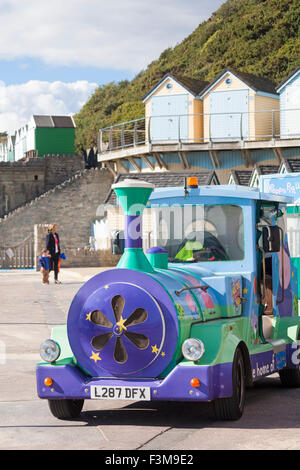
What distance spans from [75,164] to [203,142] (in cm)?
2298

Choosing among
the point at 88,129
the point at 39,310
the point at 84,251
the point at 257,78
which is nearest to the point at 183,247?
the point at 39,310

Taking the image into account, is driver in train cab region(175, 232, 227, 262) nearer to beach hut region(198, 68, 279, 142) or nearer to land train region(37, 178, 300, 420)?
land train region(37, 178, 300, 420)

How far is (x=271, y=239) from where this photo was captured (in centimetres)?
824

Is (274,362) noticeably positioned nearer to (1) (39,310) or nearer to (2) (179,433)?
(2) (179,433)

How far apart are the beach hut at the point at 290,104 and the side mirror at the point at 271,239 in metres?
39.5

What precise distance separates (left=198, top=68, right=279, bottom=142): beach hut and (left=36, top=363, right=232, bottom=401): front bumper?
41.3m

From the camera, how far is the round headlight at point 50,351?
750cm

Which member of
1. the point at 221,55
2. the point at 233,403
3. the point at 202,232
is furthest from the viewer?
the point at 221,55

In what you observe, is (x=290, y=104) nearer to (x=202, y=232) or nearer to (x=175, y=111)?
(x=175, y=111)

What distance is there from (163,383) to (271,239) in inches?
78.1

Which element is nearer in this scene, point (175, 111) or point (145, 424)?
point (145, 424)

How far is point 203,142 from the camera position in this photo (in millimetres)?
48938

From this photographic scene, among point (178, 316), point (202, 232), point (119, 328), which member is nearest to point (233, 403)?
point (178, 316)

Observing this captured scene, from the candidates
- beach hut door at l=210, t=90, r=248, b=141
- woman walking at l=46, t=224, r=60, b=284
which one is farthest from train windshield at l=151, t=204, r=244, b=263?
beach hut door at l=210, t=90, r=248, b=141
